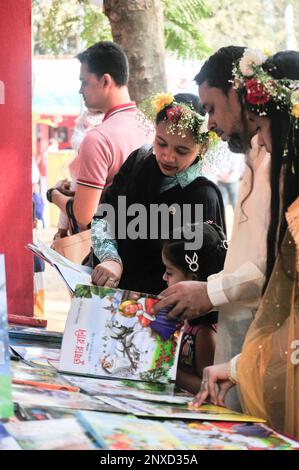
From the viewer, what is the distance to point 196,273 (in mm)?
2705

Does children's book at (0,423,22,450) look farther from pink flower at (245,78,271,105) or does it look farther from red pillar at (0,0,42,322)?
red pillar at (0,0,42,322)

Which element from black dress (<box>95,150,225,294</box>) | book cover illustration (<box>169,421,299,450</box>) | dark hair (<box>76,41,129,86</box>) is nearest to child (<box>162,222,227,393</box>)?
black dress (<box>95,150,225,294</box>)

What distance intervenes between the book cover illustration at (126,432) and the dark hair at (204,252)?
96cm

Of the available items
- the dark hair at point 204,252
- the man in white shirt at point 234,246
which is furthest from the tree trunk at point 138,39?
the man in white shirt at point 234,246

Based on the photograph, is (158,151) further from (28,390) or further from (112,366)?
(28,390)

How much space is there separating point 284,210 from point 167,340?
18.1 inches

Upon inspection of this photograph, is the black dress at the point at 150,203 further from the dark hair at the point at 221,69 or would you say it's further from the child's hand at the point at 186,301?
the child's hand at the point at 186,301

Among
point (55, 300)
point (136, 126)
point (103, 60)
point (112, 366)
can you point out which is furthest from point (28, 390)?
point (55, 300)

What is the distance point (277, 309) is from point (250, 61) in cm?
64

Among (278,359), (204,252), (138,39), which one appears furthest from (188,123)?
(138,39)

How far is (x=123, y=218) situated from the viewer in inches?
119

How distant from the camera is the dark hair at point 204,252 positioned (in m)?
2.70

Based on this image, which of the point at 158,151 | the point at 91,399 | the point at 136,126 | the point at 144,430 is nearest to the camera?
the point at 144,430

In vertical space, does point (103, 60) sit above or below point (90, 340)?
above
